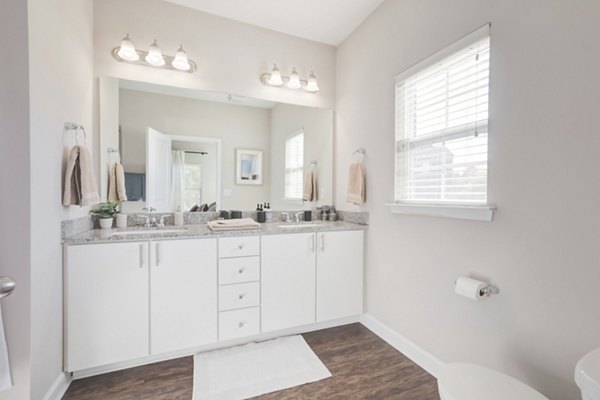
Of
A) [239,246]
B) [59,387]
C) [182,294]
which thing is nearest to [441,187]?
[239,246]

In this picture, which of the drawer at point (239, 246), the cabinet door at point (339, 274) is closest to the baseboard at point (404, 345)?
the cabinet door at point (339, 274)

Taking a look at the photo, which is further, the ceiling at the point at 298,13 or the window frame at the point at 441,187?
the ceiling at the point at 298,13

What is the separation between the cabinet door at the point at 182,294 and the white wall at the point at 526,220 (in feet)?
4.82

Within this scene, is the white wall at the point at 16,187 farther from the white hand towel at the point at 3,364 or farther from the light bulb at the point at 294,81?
the light bulb at the point at 294,81

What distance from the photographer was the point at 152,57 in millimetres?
2170

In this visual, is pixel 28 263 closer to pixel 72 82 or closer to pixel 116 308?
pixel 116 308

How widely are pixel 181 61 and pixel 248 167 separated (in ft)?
3.42

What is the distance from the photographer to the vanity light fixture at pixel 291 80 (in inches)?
102

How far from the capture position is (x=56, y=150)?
1580 mm

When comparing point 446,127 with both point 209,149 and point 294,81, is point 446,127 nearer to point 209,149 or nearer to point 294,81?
point 294,81


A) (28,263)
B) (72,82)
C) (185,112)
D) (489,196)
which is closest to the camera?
(28,263)

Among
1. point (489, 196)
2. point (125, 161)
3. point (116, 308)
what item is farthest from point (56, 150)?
point (489, 196)

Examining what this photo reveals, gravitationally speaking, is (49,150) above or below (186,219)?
above

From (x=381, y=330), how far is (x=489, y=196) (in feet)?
4.73
